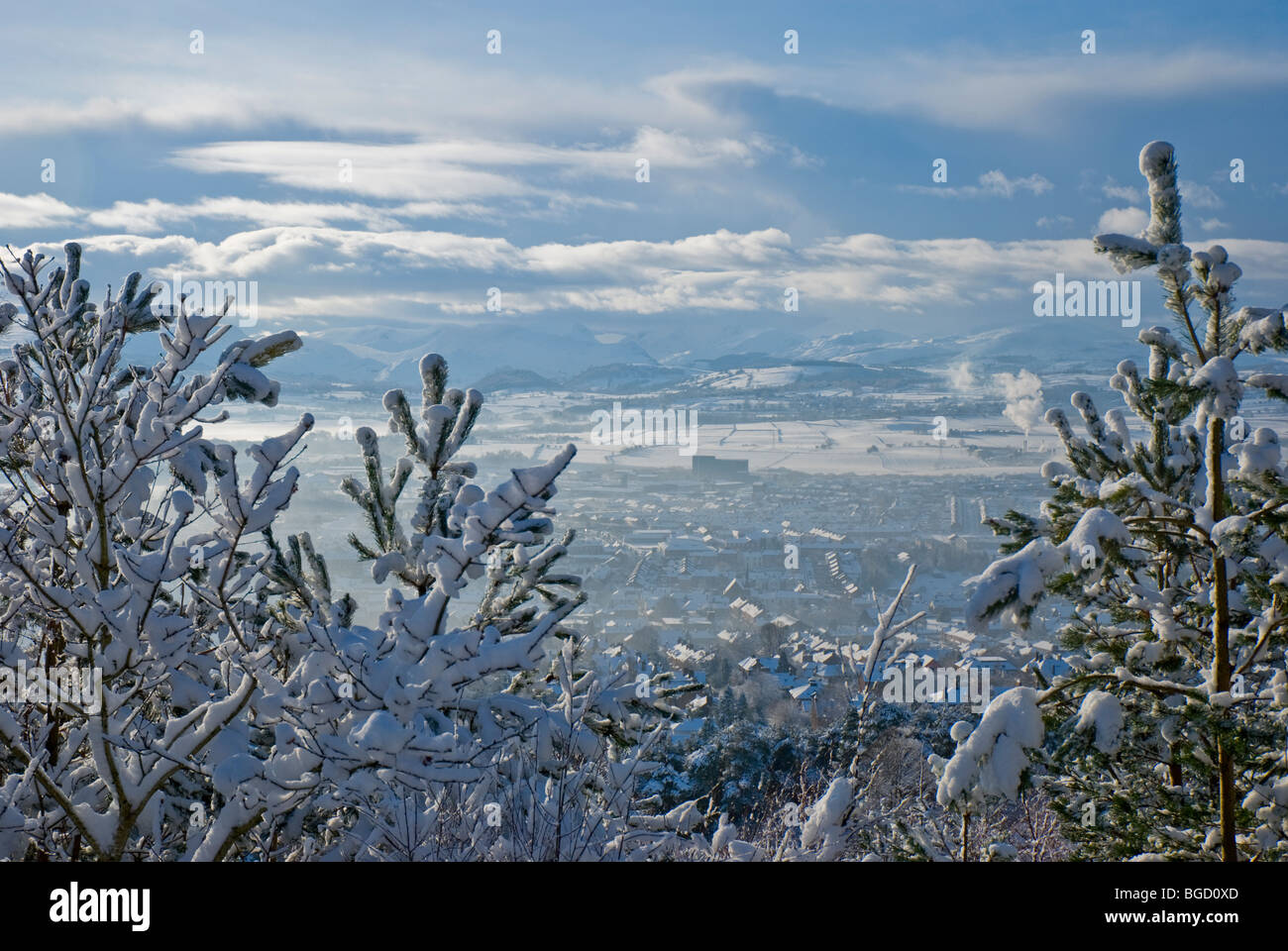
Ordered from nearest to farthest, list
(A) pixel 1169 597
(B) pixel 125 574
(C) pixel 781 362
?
(B) pixel 125 574 < (A) pixel 1169 597 < (C) pixel 781 362

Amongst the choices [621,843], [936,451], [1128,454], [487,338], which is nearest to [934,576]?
[1128,454]

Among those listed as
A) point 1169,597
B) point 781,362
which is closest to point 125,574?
point 1169,597

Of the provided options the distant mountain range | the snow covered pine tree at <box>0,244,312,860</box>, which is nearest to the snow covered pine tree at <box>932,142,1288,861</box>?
the snow covered pine tree at <box>0,244,312,860</box>

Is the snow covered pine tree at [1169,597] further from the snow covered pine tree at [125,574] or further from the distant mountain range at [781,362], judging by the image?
the distant mountain range at [781,362]

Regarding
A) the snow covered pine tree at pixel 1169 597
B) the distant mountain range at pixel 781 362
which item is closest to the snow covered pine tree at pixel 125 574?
the snow covered pine tree at pixel 1169 597

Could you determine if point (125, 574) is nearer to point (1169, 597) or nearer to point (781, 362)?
point (1169, 597)
